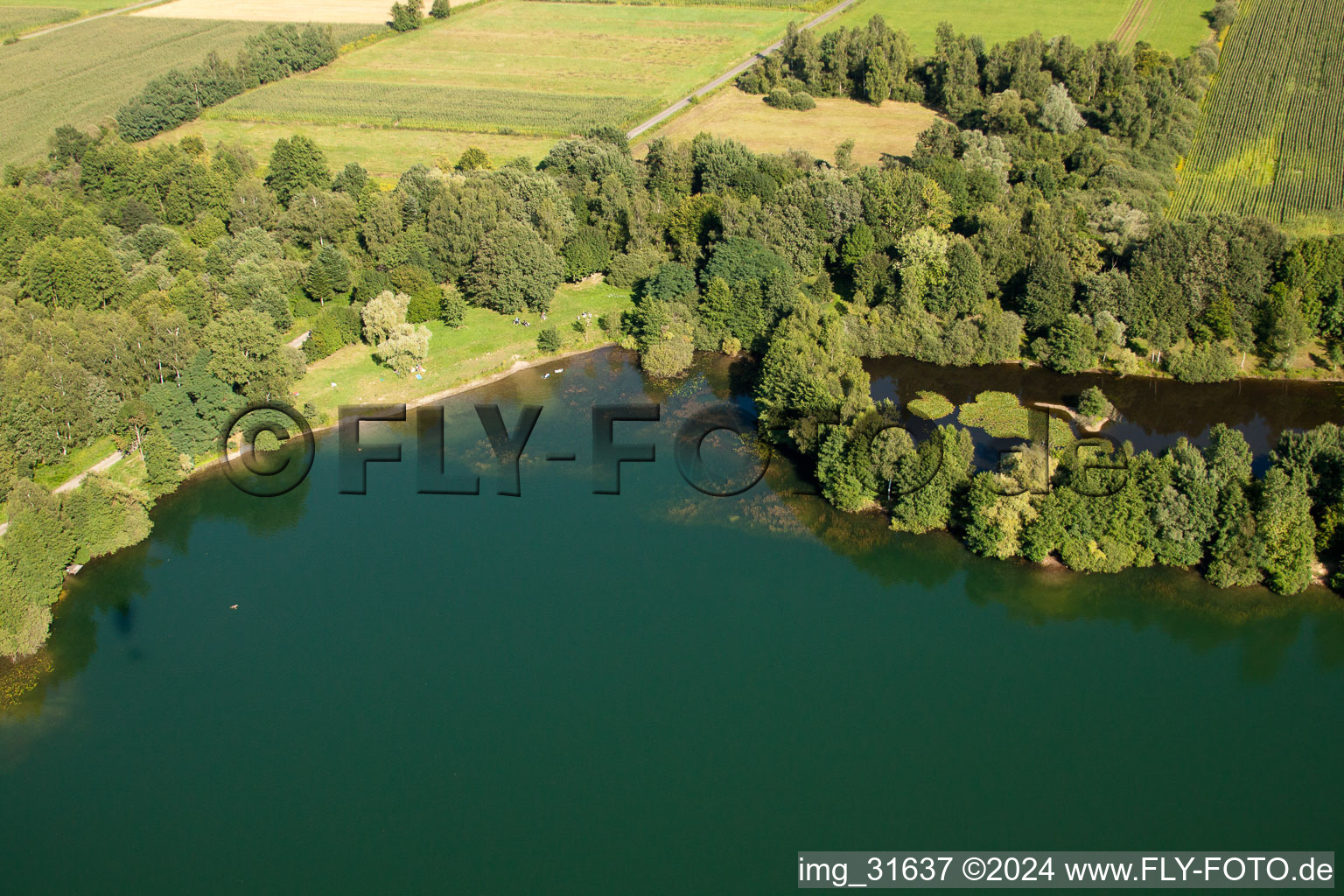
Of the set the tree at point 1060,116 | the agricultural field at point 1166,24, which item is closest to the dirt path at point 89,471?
the tree at point 1060,116

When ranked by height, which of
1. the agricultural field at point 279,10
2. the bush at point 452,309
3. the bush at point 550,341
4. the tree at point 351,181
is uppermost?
the agricultural field at point 279,10

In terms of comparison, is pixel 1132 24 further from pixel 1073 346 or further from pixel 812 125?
pixel 1073 346

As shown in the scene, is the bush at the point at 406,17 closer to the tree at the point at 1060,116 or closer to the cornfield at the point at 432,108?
the cornfield at the point at 432,108

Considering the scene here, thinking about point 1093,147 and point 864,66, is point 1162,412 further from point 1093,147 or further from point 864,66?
point 864,66

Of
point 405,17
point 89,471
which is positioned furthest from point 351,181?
point 405,17

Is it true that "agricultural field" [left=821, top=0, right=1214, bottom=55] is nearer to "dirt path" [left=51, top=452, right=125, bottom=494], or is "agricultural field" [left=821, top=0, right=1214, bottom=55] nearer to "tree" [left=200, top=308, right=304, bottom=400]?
"tree" [left=200, top=308, right=304, bottom=400]

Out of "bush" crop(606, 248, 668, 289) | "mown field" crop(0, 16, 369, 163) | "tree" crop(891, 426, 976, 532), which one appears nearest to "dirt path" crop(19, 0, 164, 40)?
"mown field" crop(0, 16, 369, 163)

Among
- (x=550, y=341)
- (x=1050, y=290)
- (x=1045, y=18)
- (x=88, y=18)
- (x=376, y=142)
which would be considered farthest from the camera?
(x=88, y=18)
